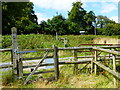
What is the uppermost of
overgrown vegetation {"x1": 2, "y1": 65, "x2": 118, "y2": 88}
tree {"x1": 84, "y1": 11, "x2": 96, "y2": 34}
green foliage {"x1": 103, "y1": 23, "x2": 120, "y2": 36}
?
tree {"x1": 84, "y1": 11, "x2": 96, "y2": 34}

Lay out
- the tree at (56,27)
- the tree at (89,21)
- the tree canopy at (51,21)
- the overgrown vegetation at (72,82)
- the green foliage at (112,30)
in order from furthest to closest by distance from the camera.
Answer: the tree at (89,21)
the green foliage at (112,30)
the tree at (56,27)
the tree canopy at (51,21)
the overgrown vegetation at (72,82)

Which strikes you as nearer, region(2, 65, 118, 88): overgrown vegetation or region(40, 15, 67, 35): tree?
region(2, 65, 118, 88): overgrown vegetation

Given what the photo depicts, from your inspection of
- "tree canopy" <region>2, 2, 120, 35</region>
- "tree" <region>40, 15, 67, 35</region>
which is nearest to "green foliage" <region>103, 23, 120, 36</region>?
"tree canopy" <region>2, 2, 120, 35</region>

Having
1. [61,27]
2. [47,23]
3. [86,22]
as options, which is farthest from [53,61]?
[86,22]

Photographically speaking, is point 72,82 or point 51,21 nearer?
point 72,82

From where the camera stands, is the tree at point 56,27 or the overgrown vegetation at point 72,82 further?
the tree at point 56,27

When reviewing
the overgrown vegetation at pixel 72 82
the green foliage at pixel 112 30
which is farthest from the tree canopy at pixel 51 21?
the overgrown vegetation at pixel 72 82

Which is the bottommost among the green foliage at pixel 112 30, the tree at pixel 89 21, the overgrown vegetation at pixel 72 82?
the overgrown vegetation at pixel 72 82

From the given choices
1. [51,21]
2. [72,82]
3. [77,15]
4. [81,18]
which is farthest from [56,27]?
[72,82]

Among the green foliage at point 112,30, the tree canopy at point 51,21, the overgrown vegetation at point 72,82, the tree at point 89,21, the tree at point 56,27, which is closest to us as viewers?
the overgrown vegetation at point 72,82

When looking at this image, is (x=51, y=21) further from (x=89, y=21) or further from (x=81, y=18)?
(x=89, y=21)

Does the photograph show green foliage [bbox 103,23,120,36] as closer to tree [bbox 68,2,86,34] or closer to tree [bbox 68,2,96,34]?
tree [bbox 68,2,96,34]

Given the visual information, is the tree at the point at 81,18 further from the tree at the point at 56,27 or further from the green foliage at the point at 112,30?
the tree at the point at 56,27

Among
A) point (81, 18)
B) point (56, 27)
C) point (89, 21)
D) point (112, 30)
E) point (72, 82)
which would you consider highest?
point (81, 18)
